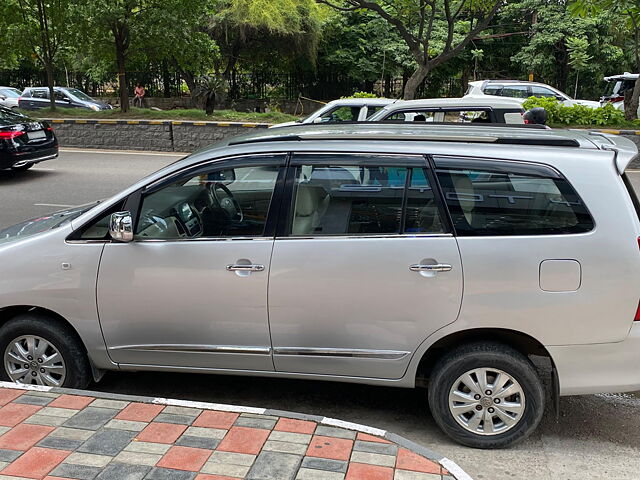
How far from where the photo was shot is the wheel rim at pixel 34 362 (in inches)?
162

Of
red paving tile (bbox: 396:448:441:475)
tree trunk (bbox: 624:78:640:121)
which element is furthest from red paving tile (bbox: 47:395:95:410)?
tree trunk (bbox: 624:78:640:121)

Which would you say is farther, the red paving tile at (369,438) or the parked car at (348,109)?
the parked car at (348,109)

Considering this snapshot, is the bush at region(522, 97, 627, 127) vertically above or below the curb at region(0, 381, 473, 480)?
above

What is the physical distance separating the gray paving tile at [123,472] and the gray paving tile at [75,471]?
1.6 inches

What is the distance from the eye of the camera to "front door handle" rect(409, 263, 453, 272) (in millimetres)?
3562

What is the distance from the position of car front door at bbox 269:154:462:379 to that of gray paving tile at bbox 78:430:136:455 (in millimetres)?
978

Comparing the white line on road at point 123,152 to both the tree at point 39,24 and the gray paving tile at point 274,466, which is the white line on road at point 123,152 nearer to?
the tree at point 39,24

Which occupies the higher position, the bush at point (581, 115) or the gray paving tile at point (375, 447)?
the bush at point (581, 115)

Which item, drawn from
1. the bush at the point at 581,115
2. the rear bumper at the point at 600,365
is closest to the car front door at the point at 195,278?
the rear bumper at the point at 600,365

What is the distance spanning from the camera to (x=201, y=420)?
3527 mm

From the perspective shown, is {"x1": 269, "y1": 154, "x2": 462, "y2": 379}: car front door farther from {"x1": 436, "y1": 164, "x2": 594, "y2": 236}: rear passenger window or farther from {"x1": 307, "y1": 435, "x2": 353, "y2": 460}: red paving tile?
{"x1": 307, "y1": 435, "x2": 353, "y2": 460}: red paving tile

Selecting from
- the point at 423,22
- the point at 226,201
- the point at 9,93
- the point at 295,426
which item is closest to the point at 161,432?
the point at 295,426

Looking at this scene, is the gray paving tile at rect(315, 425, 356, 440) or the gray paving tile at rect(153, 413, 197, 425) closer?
the gray paving tile at rect(315, 425, 356, 440)

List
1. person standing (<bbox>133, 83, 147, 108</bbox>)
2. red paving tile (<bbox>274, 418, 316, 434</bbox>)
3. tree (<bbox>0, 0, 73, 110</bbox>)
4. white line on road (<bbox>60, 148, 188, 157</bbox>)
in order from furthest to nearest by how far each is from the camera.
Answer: person standing (<bbox>133, 83, 147, 108</bbox>) → tree (<bbox>0, 0, 73, 110</bbox>) → white line on road (<bbox>60, 148, 188, 157</bbox>) → red paving tile (<bbox>274, 418, 316, 434</bbox>)
